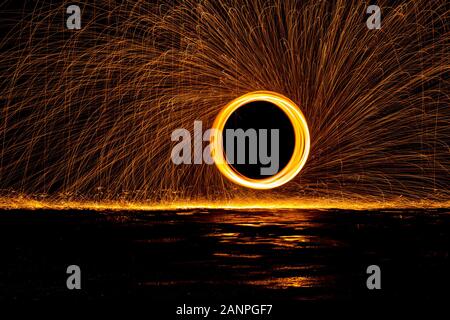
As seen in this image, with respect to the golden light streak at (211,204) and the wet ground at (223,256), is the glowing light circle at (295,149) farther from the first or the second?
the wet ground at (223,256)

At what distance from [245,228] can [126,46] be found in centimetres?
661

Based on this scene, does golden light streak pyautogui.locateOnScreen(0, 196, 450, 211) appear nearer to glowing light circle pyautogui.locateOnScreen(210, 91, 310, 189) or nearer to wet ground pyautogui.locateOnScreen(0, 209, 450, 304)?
glowing light circle pyautogui.locateOnScreen(210, 91, 310, 189)

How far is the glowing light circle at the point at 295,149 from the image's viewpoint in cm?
2033

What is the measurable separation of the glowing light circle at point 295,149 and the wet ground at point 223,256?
58.1 inches

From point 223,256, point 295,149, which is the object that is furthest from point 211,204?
point 223,256

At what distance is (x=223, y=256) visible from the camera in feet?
45.4

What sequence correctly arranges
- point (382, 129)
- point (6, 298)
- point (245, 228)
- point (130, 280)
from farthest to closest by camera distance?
point (382, 129), point (245, 228), point (130, 280), point (6, 298)

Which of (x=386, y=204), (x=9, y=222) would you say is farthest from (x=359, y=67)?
(x=9, y=222)

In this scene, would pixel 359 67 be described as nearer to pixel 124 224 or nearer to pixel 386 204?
pixel 386 204

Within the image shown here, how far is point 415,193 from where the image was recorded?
22266 mm

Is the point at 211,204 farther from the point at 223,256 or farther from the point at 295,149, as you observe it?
the point at 223,256

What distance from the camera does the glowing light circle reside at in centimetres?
2033

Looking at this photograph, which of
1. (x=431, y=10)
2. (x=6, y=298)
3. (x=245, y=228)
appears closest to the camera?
(x=6, y=298)

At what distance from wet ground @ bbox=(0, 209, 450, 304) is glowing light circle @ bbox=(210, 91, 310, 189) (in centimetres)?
148
